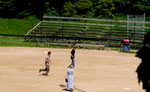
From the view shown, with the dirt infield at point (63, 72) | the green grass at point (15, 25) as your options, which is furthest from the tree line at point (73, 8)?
the dirt infield at point (63, 72)

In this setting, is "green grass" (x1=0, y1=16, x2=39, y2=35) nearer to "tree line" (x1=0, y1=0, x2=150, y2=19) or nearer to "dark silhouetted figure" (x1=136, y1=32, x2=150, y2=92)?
"tree line" (x1=0, y1=0, x2=150, y2=19)

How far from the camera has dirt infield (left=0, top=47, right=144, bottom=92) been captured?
17.9m

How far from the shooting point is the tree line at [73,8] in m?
56.3

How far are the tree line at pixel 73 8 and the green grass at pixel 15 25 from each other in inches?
100

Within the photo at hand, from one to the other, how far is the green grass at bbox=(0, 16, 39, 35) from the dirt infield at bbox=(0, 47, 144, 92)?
612 inches

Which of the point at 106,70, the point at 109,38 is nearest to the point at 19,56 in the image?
the point at 106,70

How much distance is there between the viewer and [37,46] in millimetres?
37938

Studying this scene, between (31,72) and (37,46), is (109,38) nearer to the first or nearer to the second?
(37,46)

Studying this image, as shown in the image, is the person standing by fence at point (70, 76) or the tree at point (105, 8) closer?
the person standing by fence at point (70, 76)

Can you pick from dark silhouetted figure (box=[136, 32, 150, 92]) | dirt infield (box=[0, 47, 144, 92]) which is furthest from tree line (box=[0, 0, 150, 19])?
dark silhouetted figure (box=[136, 32, 150, 92])

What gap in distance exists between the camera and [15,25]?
52625 millimetres

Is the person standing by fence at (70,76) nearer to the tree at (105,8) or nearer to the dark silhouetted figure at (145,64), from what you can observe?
the dark silhouetted figure at (145,64)

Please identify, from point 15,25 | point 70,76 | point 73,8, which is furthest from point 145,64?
point 73,8

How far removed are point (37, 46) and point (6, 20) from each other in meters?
19.0
